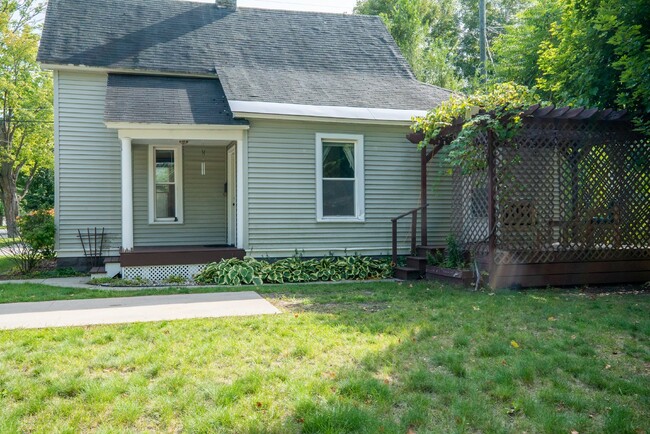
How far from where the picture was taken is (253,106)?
387 inches

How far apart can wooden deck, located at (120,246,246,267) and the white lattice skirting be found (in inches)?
4.3

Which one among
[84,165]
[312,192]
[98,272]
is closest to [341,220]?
[312,192]

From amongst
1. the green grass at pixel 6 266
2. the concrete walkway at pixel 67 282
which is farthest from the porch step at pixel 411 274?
the green grass at pixel 6 266

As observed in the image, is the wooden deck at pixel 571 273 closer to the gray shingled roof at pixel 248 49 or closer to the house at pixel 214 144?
the house at pixel 214 144

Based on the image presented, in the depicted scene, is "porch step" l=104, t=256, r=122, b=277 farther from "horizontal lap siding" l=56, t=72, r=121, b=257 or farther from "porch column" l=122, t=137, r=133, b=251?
"horizontal lap siding" l=56, t=72, r=121, b=257

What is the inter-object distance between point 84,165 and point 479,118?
7798 millimetres

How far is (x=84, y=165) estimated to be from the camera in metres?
10.8

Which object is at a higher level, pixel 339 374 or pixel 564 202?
pixel 564 202

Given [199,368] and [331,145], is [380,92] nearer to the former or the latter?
[331,145]

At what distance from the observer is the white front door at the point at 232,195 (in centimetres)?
1125

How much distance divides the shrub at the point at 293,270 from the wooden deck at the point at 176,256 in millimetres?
212

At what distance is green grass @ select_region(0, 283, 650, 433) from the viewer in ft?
11.0

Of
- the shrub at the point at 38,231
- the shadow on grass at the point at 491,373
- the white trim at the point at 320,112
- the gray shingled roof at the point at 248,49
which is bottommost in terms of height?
Answer: the shadow on grass at the point at 491,373

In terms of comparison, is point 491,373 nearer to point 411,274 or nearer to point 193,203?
point 411,274
